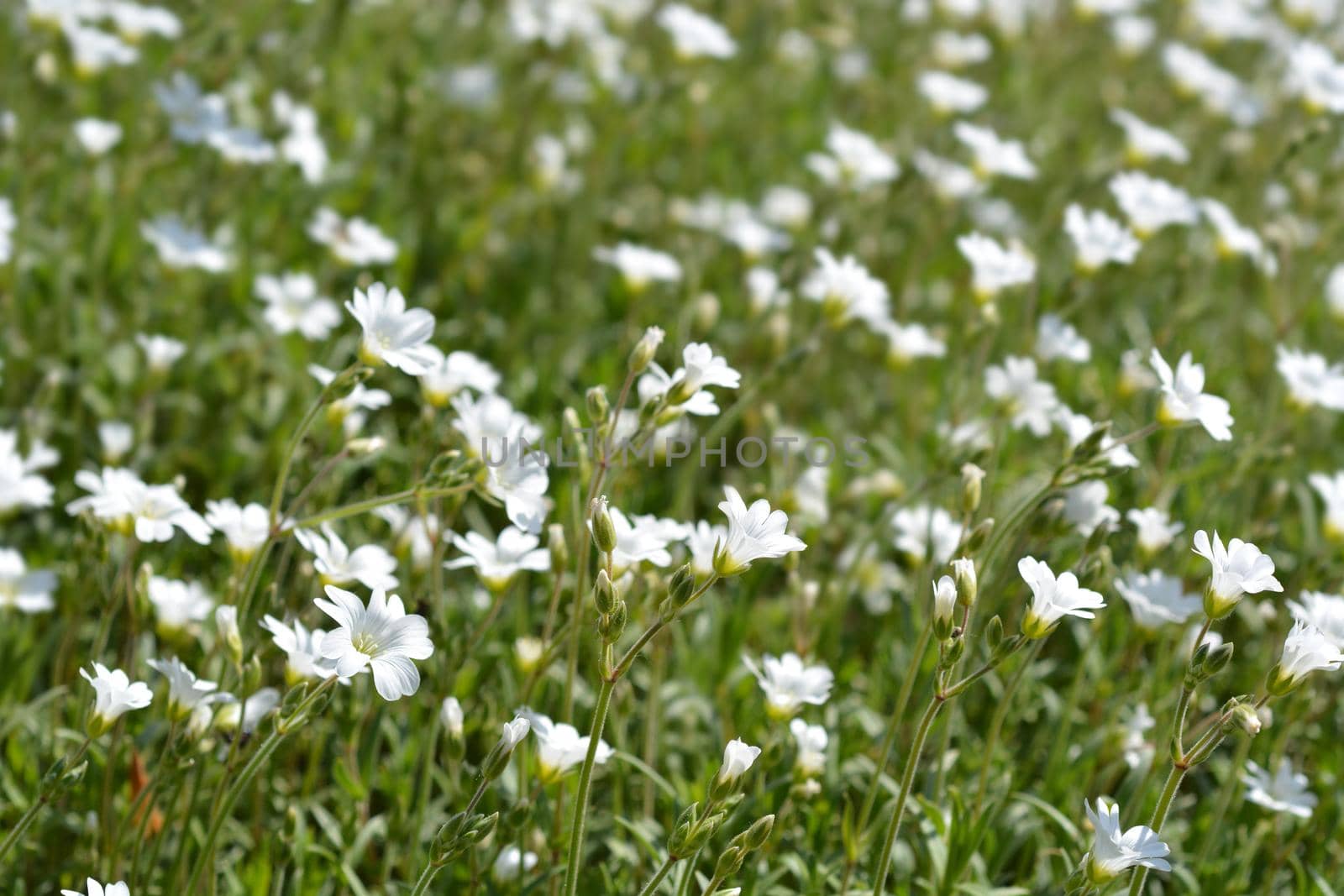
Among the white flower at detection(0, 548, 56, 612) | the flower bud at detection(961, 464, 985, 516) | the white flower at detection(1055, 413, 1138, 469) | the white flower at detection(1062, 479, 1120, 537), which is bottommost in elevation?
the white flower at detection(0, 548, 56, 612)

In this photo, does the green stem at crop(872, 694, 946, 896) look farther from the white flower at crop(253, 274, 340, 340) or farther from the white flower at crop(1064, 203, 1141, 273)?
the white flower at crop(253, 274, 340, 340)

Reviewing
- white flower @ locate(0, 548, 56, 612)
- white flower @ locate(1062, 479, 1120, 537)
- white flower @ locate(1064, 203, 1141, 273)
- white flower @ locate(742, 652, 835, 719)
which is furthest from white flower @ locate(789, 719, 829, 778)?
white flower @ locate(1064, 203, 1141, 273)

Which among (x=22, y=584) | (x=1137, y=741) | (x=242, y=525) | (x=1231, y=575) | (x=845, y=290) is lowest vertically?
(x=22, y=584)

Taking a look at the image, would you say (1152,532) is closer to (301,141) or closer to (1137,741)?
(1137,741)

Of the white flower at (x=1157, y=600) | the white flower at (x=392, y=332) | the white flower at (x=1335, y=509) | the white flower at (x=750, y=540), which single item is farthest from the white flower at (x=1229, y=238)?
the white flower at (x=392, y=332)

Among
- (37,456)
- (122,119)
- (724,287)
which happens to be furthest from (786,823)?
(122,119)

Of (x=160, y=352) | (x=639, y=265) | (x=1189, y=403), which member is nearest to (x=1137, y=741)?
(x=1189, y=403)
